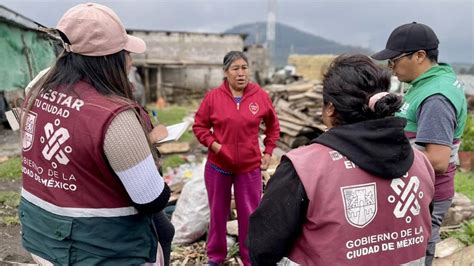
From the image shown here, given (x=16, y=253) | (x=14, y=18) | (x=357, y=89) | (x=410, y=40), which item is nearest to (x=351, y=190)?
(x=357, y=89)

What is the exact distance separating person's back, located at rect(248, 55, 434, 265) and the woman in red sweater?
2005mm

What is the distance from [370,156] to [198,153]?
23.8 feet

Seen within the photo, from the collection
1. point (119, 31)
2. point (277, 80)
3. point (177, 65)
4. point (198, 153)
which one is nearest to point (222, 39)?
point (177, 65)

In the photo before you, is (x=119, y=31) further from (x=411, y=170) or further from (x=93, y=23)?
(x=411, y=170)

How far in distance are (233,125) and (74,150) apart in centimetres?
213

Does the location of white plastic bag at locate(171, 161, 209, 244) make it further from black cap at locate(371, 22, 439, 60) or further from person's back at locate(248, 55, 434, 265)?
person's back at locate(248, 55, 434, 265)

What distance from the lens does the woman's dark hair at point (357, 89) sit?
5.29ft

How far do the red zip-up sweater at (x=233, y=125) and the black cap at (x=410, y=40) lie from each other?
1.48 meters

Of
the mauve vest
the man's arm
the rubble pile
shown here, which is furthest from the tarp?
the mauve vest

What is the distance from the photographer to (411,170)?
66.3 inches

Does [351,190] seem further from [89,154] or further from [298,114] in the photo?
[298,114]

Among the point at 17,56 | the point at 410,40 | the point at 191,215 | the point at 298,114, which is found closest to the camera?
the point at 410,40

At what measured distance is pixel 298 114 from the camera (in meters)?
9.12

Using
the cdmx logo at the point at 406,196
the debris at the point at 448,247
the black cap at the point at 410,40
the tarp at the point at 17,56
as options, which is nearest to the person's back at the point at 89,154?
the cdmx logo at the point at 406,196
